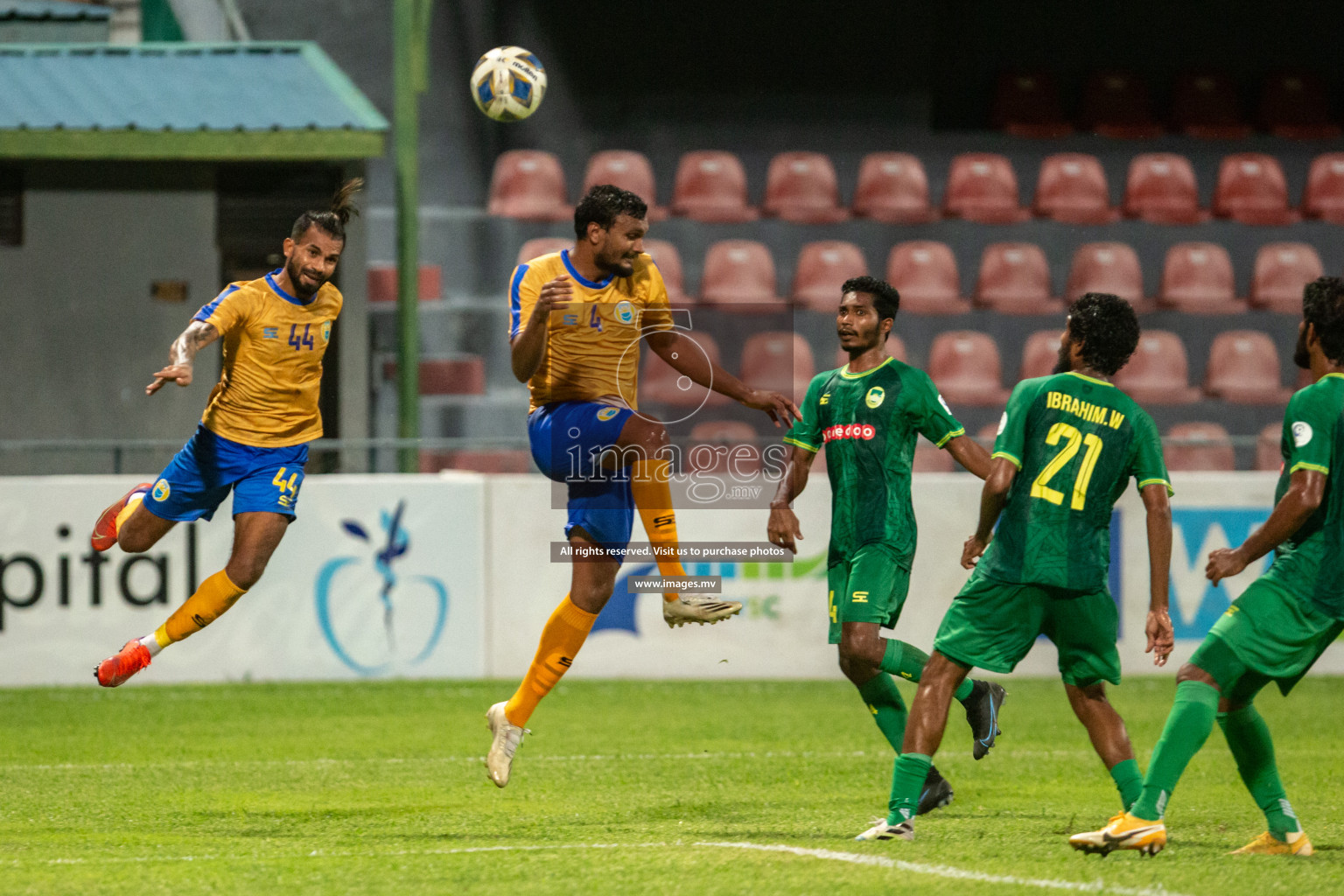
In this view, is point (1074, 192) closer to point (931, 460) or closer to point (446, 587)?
point (931, 460)

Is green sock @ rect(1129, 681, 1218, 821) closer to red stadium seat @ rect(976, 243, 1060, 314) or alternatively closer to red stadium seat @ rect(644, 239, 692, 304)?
red stadium seat @ rect(644, 239, 692, 304)

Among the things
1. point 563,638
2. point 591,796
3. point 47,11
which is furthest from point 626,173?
point 563,638

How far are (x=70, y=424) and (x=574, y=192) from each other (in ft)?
16.9

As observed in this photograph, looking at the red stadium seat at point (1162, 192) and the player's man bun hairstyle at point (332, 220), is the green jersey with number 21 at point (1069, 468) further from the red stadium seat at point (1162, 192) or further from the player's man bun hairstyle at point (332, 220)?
the red stadium seat at point (1162, 192)

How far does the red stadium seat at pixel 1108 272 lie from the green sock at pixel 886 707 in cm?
908

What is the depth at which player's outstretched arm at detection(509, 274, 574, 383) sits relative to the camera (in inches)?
225

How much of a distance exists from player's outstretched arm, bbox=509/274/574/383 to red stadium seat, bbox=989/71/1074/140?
455 inches

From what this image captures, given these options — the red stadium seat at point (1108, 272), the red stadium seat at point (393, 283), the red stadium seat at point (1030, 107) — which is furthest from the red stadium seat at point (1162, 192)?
the red stadium seat at point (393, 283)

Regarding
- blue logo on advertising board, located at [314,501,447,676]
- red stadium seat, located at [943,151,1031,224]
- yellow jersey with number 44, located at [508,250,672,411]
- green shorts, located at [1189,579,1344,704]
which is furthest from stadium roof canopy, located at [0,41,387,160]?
green shorts, located at [1189,579,1344,704]

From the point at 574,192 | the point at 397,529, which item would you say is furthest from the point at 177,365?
the point at 574,192

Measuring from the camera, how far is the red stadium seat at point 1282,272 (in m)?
15.0

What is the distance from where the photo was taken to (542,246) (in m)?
13.8

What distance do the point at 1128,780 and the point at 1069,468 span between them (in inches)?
41.5

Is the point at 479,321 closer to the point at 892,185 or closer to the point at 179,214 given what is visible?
the point at 179,214
